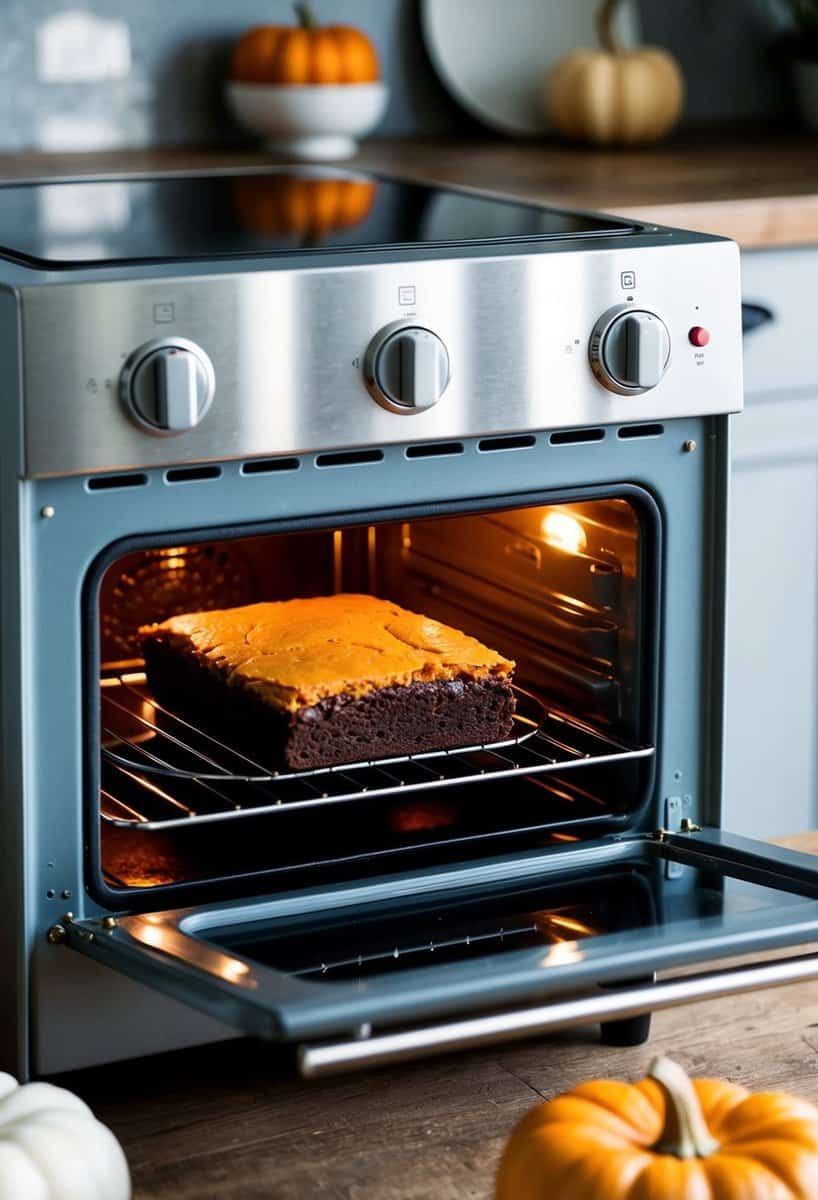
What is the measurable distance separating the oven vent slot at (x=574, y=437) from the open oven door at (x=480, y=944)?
0.99 ft

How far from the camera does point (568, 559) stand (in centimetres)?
159

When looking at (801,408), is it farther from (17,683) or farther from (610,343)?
(17,683)

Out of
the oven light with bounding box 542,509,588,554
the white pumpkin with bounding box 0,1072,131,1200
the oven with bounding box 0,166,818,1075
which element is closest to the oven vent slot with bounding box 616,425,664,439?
the oven with bounding box 0,166,818,1075

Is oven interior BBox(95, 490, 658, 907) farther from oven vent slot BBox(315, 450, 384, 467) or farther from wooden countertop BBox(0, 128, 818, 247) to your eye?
wooden countertop BBox(0, 128, 818, 247)

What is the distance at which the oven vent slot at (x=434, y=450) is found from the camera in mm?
1386

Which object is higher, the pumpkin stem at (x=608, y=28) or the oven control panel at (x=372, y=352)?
the pumpkin stem at (x=608, y=28)

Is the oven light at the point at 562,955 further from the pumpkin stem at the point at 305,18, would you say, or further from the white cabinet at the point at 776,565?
the pumpkin stem at the point at 305,18

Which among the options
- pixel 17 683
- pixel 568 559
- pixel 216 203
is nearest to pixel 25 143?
pixel 216 203

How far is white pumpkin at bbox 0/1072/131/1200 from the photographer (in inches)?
40.3

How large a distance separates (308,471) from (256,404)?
7 cm

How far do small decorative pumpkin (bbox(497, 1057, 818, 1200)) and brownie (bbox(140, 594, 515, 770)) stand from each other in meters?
0.48

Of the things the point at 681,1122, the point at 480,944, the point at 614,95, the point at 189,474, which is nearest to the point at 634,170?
the point at 614,95

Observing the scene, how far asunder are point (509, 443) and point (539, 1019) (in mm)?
450

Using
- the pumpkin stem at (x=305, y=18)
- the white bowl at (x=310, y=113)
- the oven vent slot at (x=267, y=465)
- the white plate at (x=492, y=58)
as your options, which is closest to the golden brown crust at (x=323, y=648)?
the oven vent slot at (x=267, y=465)
